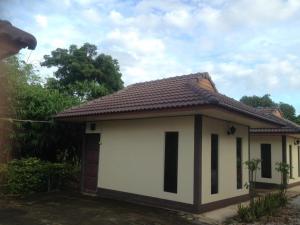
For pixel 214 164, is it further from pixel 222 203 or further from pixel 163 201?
pixel 163 201

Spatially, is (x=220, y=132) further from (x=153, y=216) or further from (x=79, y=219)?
(x=79, y=219)

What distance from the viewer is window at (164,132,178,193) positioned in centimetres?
1024

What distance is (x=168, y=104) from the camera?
973 cm

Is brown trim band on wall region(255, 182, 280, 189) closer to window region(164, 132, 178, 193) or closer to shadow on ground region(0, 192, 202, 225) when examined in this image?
window region(164, 132, 178, 193)

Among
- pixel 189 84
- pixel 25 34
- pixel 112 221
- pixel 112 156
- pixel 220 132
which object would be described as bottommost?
pixel 112 221

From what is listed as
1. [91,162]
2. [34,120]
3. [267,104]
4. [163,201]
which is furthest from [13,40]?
[267,104]

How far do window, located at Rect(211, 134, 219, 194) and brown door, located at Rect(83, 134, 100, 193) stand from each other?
4429 mm

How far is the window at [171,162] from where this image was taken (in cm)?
1024

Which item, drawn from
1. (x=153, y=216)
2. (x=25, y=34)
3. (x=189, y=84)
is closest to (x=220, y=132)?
(x=189, y=84)

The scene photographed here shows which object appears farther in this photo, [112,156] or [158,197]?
[112,156]

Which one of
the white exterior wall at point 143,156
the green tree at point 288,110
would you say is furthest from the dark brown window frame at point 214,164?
the green tree at point 288,110

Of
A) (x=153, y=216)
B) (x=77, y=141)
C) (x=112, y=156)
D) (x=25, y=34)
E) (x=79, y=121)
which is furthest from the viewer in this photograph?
(x=77, y=141)

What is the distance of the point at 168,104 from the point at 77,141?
6.14 meters

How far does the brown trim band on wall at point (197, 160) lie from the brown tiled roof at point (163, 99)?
33.7 inches
